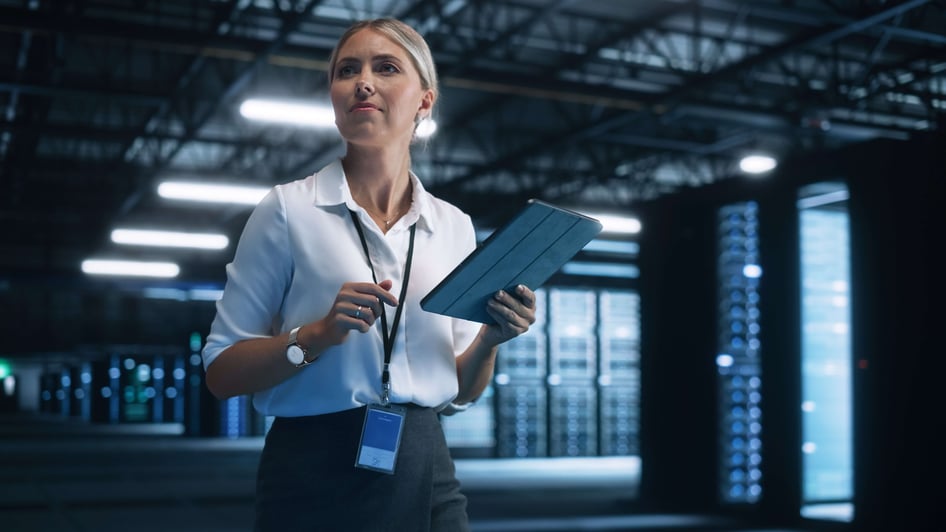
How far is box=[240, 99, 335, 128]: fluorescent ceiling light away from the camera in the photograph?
9.23m

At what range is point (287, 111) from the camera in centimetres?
932

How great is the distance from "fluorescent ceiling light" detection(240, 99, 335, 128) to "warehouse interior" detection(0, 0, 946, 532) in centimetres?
17

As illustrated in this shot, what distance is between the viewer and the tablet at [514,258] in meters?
1.33

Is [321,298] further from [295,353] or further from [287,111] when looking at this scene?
[287,111]

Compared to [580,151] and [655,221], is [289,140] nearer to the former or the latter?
[580,151]

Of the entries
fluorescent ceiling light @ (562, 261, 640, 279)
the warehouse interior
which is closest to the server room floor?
the warehouse interior

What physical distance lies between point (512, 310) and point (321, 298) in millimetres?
269

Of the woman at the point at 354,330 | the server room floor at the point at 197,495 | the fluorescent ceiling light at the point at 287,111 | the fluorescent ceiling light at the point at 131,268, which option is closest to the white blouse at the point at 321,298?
the woman at the point at 354,330

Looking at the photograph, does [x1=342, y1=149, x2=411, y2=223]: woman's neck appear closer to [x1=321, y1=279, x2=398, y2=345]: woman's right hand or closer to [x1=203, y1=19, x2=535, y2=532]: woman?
[x1=203, y1=19, x2=535, y2=532]: woman

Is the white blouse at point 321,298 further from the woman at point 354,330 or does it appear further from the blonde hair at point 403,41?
the blonde hair at point 403,41

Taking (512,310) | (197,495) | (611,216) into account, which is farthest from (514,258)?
(611,216)

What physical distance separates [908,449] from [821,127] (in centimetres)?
771

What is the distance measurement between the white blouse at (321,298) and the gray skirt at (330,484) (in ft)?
0.10

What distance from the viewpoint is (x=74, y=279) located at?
17.2 m
